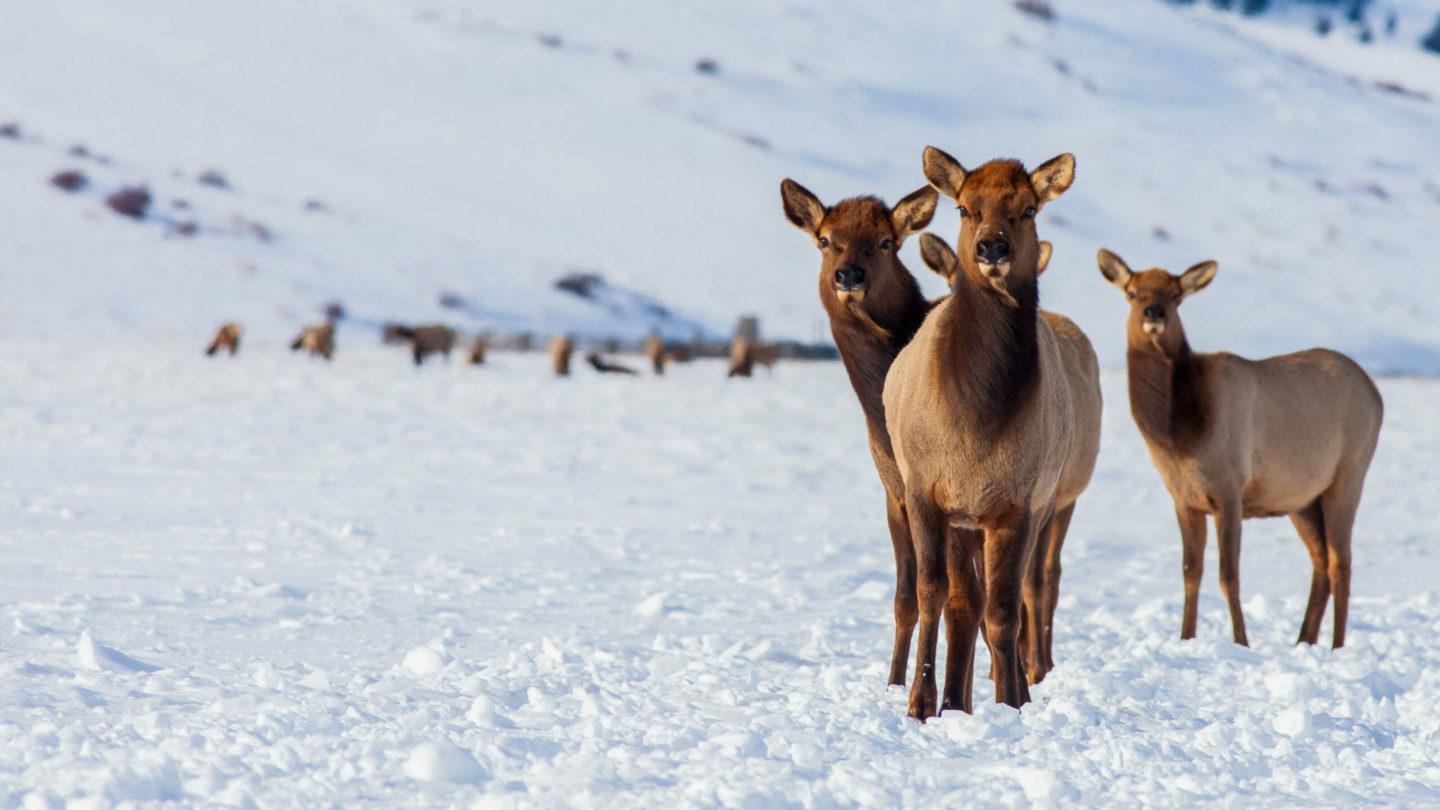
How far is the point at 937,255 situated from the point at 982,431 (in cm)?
202

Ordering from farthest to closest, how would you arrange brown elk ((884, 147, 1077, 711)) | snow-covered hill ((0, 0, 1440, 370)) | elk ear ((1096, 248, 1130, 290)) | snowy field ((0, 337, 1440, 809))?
1. snow-covered hill ((0, 0, 1440, 370))
2. elk ear ((1096, 248, 1130, 290))
3. brown elk ((884, 147, 1077, 711))
4. snowy field ((0, 337, 1440, 809))

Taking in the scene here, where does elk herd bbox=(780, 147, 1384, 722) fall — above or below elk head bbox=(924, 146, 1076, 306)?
below

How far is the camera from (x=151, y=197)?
145 feet

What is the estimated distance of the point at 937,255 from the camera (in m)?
6.65

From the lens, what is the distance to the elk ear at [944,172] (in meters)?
5.08

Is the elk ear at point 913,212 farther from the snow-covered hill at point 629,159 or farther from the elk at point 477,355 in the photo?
the snow-covered hill at point 629,159

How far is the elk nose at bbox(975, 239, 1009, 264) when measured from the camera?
4691mm

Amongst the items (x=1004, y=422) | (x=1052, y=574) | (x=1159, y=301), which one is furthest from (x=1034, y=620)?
(x=1159, y=301)

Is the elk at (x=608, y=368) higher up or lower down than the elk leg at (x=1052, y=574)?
lower down

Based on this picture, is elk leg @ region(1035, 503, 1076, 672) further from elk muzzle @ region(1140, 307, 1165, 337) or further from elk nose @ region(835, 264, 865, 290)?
elk nose @ region(835, 264, 865, 290)

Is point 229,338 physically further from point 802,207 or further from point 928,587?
point 928,587

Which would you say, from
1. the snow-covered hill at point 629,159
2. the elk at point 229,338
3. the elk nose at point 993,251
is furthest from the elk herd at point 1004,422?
the snow-covered hill at point 629,159

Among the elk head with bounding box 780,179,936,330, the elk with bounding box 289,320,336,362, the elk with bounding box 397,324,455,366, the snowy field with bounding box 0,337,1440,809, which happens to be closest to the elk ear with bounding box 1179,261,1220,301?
the snowy field with bounding box 0,337,1440,809

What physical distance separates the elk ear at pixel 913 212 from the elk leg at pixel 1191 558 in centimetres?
275
